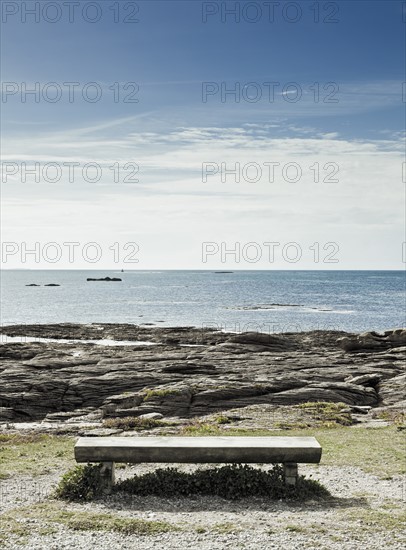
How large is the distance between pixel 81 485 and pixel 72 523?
1950 mm

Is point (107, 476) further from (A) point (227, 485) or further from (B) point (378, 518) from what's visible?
(B) point (378, 518)

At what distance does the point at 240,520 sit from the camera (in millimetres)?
11547

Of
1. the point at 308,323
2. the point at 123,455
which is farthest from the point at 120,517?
the point at 308,323

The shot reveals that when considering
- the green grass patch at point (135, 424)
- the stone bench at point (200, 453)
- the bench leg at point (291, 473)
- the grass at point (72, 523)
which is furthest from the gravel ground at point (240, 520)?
the green grass patch at point (135, 424)

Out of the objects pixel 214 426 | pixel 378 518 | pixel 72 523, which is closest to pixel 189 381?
pixel 214 426

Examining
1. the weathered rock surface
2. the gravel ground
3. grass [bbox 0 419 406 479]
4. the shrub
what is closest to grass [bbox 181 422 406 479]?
grass [bbox 0 419 406 479]

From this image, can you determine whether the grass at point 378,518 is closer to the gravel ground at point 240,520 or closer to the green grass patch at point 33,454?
the gravel ground at point 240,520

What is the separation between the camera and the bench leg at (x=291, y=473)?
13383 mm

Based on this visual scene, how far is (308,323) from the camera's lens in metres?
98.5

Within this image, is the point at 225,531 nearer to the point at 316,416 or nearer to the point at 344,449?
the point at 344,449

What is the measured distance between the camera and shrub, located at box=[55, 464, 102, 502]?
1291cm

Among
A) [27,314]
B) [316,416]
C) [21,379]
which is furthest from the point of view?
[27,314]

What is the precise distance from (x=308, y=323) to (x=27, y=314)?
58495mm

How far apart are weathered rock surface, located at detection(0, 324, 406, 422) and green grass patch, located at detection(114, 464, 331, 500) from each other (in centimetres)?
1449
